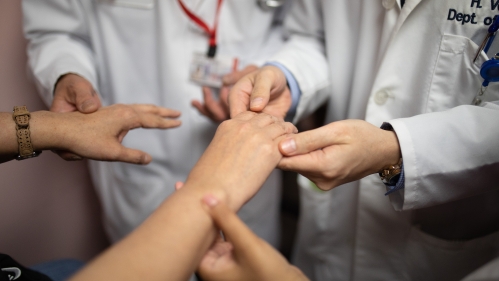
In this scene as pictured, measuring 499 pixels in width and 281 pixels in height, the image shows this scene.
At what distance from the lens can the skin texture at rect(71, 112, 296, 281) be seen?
0.45 meters

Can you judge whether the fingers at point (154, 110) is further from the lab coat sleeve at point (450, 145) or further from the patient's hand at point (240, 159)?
the lab coat sleeve at point (450, 145)

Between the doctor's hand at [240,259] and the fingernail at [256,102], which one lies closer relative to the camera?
the doctor's hand at [240,259]

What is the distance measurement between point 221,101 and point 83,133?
40cm

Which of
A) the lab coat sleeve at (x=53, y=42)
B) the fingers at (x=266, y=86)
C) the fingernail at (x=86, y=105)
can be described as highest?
the lab coat sleeve at (x=53, y=42)

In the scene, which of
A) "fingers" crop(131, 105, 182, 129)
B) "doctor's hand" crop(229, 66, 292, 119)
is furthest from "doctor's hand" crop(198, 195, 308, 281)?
"fingers" crop(131, 105, 182, 129)

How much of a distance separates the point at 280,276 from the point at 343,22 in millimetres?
718

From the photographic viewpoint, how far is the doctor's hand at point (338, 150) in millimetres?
625

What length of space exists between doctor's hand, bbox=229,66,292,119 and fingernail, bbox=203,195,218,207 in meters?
0.26

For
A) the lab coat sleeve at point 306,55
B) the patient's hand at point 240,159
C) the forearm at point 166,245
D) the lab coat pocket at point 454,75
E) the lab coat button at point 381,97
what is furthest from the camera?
the lab coat sleeve at point 306,55

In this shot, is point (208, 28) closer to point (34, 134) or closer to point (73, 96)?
point (73, 96)

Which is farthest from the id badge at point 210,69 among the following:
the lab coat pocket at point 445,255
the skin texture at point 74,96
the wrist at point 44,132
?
the lab coat pocket at point 445,255

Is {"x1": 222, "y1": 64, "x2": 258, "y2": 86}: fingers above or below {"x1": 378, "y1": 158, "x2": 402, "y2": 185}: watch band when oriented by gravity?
above

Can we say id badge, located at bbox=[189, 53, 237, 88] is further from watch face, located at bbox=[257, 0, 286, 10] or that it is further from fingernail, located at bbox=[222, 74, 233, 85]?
watch face, located at bbox=[257, 0, 286, 10]

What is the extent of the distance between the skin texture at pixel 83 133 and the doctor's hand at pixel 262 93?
0.90 feet
